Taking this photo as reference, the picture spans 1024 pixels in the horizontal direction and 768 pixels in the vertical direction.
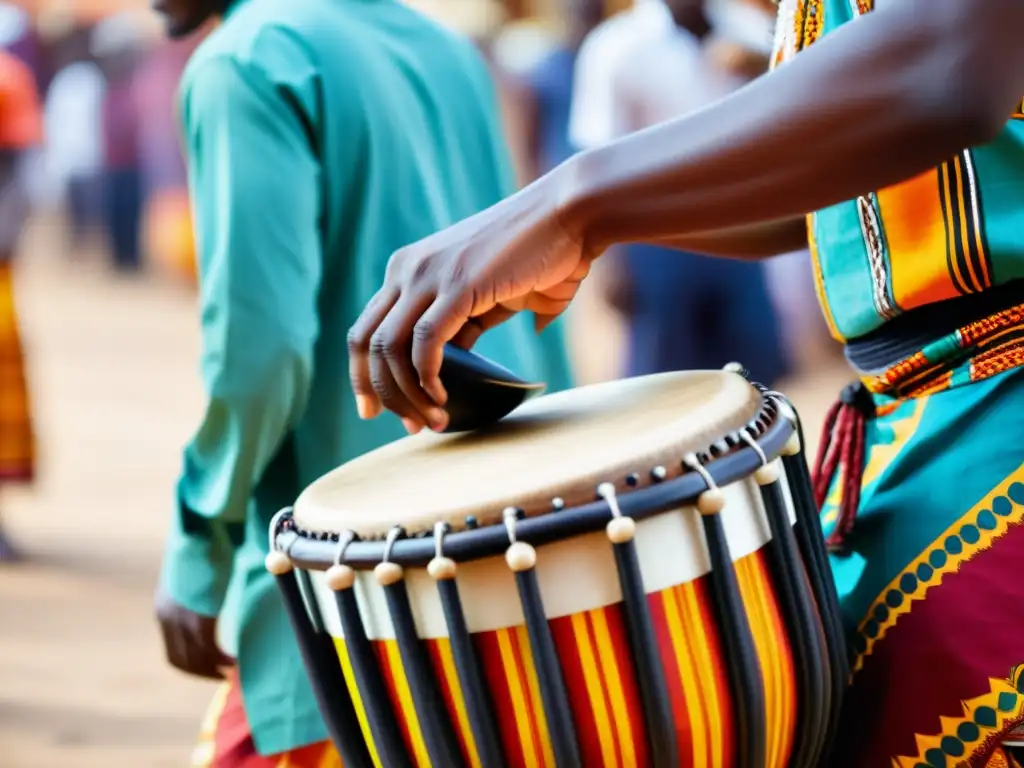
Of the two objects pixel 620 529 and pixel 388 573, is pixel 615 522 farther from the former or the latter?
pixel 388 573

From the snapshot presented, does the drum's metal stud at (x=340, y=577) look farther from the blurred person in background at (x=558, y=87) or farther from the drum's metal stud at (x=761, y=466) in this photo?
the blurred person in background at (x=558, y=87)

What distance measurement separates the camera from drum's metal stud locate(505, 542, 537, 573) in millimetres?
900

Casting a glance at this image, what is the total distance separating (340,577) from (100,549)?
364cm

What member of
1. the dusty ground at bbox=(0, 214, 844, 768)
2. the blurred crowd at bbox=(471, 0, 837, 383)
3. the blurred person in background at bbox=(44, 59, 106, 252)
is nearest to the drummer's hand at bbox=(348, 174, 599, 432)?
the dusty ground at bbox=(0, 214, 844, 768)

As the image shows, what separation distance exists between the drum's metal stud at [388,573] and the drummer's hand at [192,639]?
76 centimetres

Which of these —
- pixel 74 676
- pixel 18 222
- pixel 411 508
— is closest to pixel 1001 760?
pixel 411 508

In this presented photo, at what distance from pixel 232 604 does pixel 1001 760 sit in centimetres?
94

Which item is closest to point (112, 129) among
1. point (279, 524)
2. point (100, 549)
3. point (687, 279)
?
point (100, 549)

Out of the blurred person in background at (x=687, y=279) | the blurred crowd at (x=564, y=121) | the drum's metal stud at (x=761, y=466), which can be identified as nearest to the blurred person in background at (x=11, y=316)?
the blurred crowd at (x=564, y=121)

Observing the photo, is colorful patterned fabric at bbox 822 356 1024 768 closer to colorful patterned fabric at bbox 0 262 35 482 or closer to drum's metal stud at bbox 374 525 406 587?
drum's metal stud at bbox 374 525 406 587

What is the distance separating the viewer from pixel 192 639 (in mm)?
1644

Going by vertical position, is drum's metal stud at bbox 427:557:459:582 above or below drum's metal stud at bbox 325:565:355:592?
above

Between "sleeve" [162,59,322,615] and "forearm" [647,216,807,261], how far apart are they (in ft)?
1.68

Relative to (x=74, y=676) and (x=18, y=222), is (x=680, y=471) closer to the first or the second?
(x=74, y=676)
